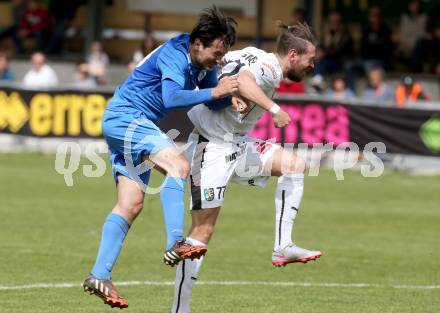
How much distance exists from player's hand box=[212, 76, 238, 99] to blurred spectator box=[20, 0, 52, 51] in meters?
18.9

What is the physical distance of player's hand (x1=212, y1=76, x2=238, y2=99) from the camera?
778cm

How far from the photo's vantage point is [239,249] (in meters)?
12.4

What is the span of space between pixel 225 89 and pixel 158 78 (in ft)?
1.91

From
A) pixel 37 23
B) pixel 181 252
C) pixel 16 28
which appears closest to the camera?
pixel 181 252

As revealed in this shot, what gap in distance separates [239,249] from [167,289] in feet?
8.57

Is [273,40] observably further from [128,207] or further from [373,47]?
[128,207]

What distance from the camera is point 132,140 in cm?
801

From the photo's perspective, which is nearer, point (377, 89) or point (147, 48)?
point (377, 89)

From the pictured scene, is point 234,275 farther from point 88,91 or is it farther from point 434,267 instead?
point 88,91

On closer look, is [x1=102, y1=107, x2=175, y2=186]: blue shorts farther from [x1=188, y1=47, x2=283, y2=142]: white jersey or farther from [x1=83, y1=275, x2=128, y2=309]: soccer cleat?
[x1=83, y1=275, x2=128, y2=309]: soccer cleat

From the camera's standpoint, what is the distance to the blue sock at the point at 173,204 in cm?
777

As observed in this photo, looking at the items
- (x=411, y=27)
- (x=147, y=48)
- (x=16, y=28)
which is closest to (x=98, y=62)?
(x=147, y=48)

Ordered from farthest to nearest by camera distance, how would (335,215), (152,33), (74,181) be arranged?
(152,33), (74,181), (335,215)

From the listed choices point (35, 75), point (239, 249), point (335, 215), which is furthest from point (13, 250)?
point (35, 75)
